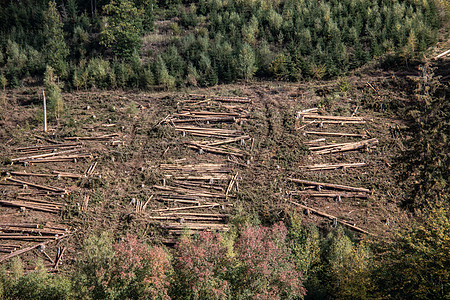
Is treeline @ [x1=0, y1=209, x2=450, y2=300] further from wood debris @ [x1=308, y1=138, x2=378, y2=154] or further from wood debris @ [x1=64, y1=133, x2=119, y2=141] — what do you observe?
wood debris @ [x1=64, y1=133, x2=119, y2=141]

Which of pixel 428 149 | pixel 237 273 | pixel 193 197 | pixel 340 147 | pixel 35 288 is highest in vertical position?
pixel 428 149

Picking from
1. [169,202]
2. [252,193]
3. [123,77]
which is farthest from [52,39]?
[252,193]

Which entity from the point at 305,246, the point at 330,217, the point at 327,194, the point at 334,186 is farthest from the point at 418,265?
the point at 334,186

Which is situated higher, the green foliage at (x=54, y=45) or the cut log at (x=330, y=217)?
the green foliage at (x=54, y=45)

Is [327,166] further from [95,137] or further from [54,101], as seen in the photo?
[54,101]

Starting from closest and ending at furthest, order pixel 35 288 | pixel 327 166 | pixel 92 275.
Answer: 1. pixel 92 275
2. pixel 35 288
3. pixel 327 166

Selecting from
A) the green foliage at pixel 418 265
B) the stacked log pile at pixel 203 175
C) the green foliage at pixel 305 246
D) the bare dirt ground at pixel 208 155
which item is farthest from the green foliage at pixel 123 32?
the green foliage at pixel 418 265

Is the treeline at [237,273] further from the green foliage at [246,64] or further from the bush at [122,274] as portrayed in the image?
the green foliage at [246,64]
